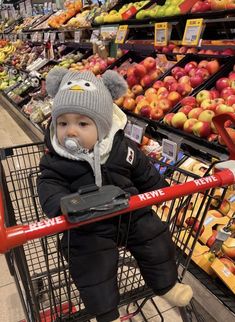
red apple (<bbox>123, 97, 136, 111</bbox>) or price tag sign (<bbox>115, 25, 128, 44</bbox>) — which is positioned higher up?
price tag sign (<bbox>115, 25, 128, 44</bbox>)

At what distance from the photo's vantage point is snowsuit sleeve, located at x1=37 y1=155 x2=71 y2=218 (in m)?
0.98

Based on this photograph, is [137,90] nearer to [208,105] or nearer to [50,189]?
[208,105]

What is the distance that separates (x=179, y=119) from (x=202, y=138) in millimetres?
259

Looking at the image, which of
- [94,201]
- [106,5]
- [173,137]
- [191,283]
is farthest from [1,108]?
[94,201]

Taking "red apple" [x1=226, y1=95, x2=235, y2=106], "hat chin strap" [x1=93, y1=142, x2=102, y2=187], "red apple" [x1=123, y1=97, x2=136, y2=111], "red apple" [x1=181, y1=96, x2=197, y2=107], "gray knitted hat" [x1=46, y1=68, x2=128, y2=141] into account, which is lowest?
"red apple" [x1=123, y1=97, x2=136, y2=111]

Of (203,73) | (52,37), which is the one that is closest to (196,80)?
(203,73)

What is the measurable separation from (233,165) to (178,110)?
→ 1.38m

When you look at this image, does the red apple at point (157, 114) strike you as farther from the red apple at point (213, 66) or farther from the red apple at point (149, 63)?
the red apple at point (149, 63)

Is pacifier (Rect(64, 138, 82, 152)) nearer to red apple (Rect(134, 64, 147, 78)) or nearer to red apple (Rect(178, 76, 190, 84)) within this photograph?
red apple (Rect(178, 76, 190, 84))

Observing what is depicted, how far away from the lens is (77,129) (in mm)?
1021

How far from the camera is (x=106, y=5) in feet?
13.2

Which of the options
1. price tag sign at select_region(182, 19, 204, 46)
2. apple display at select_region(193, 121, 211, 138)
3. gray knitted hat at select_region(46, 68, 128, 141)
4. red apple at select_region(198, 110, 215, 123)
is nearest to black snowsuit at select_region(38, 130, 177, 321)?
gray knitted hat at select_region(46, 68, 128, 141)

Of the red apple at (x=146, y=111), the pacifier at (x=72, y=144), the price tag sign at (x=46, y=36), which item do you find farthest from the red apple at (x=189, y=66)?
the price tag sign at (x=46, y=36)

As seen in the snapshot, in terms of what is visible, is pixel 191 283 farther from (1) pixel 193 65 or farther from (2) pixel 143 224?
(1) pixel 193 65
